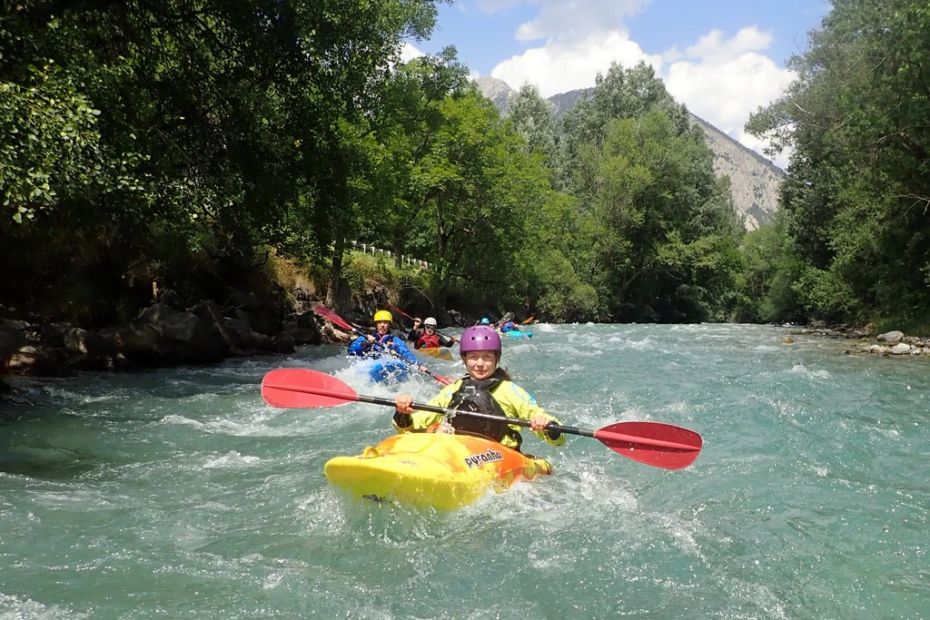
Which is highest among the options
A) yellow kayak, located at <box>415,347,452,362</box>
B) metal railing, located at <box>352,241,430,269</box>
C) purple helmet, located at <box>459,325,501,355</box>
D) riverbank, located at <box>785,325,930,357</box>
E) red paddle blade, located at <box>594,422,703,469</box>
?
metal railing, located at <box>352,241,430,269</box>

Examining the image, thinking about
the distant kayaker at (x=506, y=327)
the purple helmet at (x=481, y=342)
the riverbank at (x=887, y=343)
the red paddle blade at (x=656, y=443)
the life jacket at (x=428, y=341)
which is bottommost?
the riverbank at (x=887, y=343)

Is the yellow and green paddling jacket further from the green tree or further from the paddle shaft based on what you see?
the green tree

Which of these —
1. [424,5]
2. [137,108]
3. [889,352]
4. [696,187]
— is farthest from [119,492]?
[696,187]

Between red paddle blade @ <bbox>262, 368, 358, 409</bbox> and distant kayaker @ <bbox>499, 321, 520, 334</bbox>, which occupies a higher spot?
red paddle blade @ <bbox>262, 368, 358, 409</bbox>

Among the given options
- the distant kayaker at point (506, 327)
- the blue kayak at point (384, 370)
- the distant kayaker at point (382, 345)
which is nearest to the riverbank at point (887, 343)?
the distant kayaker at point (506, 327)

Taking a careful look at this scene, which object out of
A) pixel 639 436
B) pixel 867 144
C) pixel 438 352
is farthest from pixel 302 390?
pixel 867 144

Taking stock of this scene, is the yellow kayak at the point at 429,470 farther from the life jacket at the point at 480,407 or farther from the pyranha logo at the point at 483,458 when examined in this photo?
the life jacket at the point at 480,407

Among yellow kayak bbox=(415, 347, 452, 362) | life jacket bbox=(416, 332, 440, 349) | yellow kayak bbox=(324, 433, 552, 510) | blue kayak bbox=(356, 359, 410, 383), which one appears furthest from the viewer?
life jacket bbox=(416, 332, 440, 349)

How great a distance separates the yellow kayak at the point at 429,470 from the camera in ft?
11.7

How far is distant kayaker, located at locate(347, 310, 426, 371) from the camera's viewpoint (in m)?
9.64

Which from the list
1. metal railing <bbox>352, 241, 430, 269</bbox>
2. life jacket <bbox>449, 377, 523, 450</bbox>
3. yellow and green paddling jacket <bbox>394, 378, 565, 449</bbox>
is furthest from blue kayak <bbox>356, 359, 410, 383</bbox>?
metal railing <bbox>352, 241, 430, 269</bbox>

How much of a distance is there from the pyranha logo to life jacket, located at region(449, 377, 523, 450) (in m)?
0.28

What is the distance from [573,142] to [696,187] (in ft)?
25.8

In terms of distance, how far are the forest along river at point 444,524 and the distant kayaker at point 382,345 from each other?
2.14m
